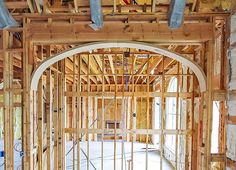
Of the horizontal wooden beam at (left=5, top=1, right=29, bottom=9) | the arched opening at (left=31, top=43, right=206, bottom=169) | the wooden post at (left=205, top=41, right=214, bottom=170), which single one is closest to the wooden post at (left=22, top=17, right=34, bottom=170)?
the arched opening at (left=31, top=43, right=206, bottom=169)

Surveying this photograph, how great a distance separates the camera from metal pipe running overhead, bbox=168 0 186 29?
292 cm

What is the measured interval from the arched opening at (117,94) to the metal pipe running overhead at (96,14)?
29 cm

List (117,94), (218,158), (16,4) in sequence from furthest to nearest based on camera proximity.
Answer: (117,94), (218,158), (16,4)

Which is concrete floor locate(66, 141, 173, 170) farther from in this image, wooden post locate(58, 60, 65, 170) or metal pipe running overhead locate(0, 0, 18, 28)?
metal pipe running overhead locate(0, 0, 18, 28)

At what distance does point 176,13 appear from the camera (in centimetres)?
306

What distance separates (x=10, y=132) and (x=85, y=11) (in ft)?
6.50

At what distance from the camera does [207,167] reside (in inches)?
133

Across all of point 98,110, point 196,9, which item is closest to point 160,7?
point 196,9

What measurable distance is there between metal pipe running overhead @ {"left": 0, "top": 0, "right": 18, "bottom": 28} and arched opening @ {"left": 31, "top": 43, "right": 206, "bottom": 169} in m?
0.64

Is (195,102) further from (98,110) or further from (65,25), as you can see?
(98,110)

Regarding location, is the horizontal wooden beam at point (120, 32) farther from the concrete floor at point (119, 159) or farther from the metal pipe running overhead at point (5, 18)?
the concrete floor at point (119, 159)

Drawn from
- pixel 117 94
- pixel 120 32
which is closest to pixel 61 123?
pixel 117 94

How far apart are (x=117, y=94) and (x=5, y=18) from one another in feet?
11.7

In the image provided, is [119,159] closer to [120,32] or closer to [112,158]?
[112,158]
